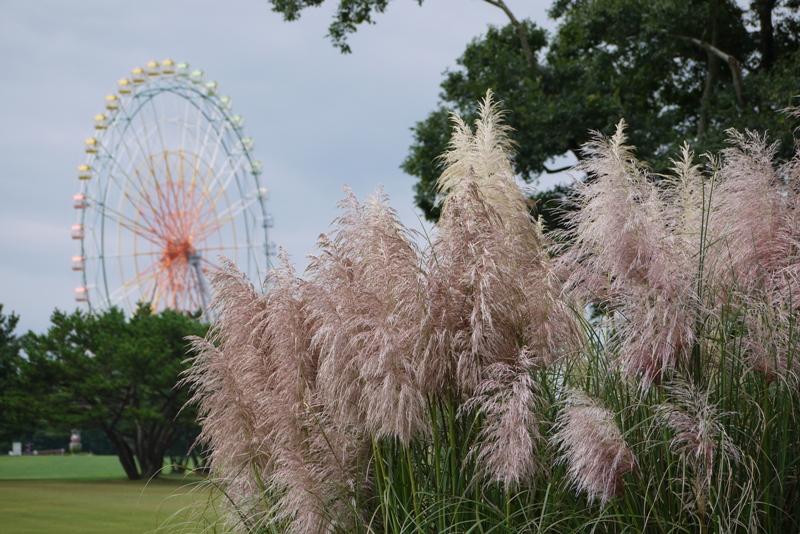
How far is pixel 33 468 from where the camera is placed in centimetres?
1998

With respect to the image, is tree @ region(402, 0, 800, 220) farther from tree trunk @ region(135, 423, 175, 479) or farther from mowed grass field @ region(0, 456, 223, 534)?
tree trunk @ region(135, 423, 175, 479)

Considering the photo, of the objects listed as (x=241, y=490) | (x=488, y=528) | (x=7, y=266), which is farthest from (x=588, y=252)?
(x=7, y=266)

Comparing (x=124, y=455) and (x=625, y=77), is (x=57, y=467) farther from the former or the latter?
(x=625, y=77)

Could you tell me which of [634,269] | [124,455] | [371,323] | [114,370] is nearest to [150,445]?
[124,455]

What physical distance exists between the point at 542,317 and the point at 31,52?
1961 centimetres

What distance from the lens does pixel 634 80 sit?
510 inches

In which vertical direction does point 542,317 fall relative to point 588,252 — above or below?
below

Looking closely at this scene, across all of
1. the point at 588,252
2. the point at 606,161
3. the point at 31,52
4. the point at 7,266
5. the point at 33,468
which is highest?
the point at 31,52

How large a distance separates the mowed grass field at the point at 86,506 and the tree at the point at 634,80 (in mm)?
5851

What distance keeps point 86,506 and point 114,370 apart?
8099 millimetres

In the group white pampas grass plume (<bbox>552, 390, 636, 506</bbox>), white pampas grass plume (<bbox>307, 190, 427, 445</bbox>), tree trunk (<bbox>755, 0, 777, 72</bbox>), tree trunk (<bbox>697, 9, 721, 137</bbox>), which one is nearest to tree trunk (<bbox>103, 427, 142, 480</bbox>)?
tree trunk (<bbox>697, 9, 721, 137</bbox>)

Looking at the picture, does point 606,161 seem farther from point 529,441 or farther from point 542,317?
point 529,441

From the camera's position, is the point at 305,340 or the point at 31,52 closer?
the point at 305,340

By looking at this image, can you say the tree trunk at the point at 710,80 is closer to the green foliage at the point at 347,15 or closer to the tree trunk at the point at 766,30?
Result: the tree trunk at the point at 766,30
